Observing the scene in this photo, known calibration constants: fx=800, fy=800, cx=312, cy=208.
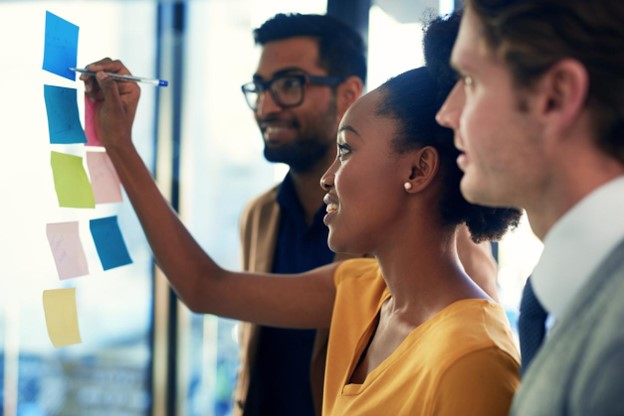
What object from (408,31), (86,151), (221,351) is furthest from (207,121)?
(86,151)

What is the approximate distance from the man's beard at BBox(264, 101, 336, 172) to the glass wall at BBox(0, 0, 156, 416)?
3.11 ft

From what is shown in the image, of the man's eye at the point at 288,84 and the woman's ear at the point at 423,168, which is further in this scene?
the man's eye at the point at 288,84

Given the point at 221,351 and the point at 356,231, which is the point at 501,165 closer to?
the point at 356,231

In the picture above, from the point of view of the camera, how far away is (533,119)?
31.5 inches

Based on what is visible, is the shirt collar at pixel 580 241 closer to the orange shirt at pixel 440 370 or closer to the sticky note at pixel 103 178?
the orange shirt at pixel 440 370

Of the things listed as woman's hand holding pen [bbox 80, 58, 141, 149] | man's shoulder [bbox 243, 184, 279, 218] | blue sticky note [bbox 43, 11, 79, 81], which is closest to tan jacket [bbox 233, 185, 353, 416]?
man's shoulder [bbox 243, 184, 279, 218]

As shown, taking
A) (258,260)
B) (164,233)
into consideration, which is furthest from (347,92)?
(164,233)

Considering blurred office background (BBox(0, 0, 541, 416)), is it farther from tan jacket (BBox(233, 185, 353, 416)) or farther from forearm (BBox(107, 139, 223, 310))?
forearm (BBox(107, 139, 223, 310))

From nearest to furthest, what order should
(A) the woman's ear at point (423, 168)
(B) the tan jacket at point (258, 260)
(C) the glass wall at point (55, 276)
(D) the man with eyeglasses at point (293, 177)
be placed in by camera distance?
(A) the woman's ear at point (423, 168) < (B) the tan jacket at point (258, 260) < (D) the man with eyeglasses at point (293, 177) < (C) the glass wall at point (55, 276)

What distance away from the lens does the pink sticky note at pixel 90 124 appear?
146cm

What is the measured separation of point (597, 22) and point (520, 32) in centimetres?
7

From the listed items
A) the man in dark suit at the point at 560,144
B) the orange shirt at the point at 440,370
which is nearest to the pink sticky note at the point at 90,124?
the orange shirt at the point at 440,370

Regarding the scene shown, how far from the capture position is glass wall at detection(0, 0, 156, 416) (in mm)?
2719

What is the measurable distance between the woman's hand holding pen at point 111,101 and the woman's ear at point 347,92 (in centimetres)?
80
